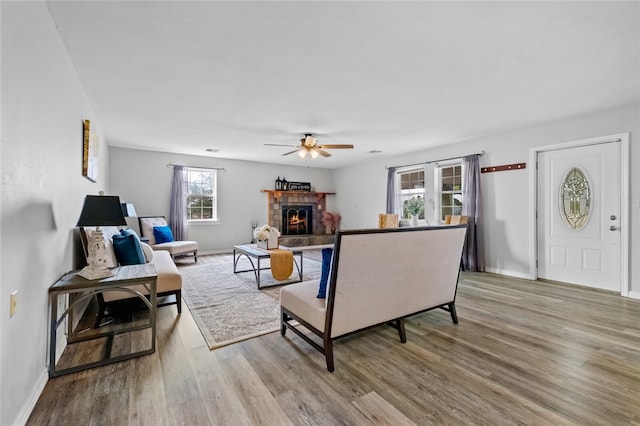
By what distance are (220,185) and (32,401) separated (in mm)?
5803

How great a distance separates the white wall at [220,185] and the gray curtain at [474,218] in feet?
13.7

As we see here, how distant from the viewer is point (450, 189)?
5.61m

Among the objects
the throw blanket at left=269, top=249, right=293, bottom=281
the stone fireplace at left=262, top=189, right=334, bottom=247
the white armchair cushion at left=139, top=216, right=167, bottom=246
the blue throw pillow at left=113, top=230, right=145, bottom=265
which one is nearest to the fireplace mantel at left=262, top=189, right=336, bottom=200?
the stone fireplace at left=262, top=189, right=334, bottom=247

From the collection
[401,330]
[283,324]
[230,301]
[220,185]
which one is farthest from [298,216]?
[401,330]

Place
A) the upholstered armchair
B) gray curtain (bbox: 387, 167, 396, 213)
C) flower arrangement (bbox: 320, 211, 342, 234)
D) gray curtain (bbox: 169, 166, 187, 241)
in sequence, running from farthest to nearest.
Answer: flower arrangement (bbox: 320, 211, 342, 234) → gray curtain (bbox: 387, 167, 396, 213) → gray curtain (bbox: 169, 166, 187, 241) → the upholstered armchair

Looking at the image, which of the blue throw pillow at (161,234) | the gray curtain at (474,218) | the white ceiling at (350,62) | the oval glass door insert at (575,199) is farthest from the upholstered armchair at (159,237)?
the oval glass door insert at (575,199)

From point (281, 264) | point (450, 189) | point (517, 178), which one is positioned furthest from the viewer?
point (450, 189)

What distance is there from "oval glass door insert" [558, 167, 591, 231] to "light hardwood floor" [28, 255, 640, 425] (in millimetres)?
1721

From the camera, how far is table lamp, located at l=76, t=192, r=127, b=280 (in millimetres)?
2057

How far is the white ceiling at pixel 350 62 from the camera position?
1864mm

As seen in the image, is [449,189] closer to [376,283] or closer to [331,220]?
[331,220]

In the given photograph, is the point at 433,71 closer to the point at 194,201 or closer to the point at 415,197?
the point at 415,197

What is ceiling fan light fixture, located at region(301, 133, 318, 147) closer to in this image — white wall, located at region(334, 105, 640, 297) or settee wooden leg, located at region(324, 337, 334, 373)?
white wall, located at region(334, 105, 640, 297)

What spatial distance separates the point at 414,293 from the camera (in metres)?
2.42
